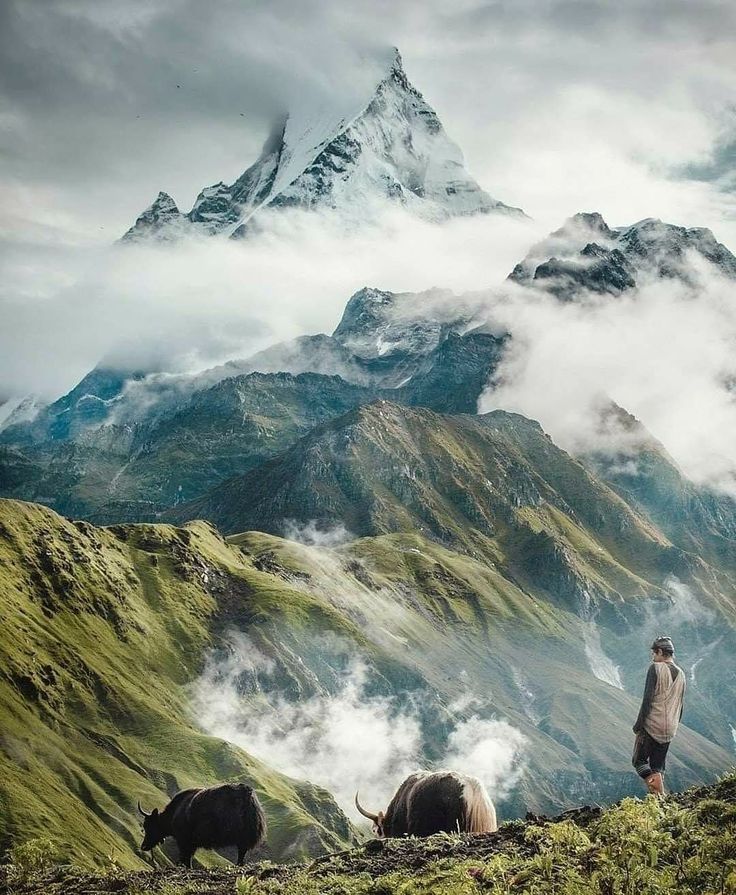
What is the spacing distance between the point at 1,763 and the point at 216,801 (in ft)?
459

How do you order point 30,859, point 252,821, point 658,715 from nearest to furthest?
1. point 658,715
2. point 30,859
3. point 252,821

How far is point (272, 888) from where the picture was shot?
32.2 meters

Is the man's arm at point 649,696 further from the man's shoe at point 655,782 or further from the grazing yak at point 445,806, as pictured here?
the grazing yak at point 445,806

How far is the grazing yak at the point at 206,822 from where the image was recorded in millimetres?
68438

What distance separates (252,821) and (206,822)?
3748 millimetres

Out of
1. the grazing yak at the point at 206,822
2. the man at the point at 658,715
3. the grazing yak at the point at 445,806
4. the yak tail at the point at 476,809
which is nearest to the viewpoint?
the man at the point at 658,715

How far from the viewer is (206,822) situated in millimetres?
68562

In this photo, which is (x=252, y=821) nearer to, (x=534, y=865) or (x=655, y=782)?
Result: (x=655, y=782)

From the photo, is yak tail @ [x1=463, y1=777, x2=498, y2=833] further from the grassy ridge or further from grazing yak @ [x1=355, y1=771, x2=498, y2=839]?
the grassy ridge

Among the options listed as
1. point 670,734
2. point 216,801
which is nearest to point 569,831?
point 670,734

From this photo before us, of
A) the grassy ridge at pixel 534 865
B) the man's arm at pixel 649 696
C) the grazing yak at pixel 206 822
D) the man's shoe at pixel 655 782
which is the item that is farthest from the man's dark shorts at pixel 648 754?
the grazing yak at pixel 206 822

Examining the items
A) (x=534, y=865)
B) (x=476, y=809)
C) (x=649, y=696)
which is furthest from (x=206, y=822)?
(x=534, y=865)

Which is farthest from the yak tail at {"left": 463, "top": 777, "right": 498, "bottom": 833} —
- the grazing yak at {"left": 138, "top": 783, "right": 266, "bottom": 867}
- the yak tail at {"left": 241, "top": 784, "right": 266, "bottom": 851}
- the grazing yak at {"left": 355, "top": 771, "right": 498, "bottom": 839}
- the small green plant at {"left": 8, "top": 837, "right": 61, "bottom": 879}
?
the yak tail at {"left": 241, "top": 784, "right": 266, "bottom": 851}

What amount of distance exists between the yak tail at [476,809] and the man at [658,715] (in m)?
7.82
